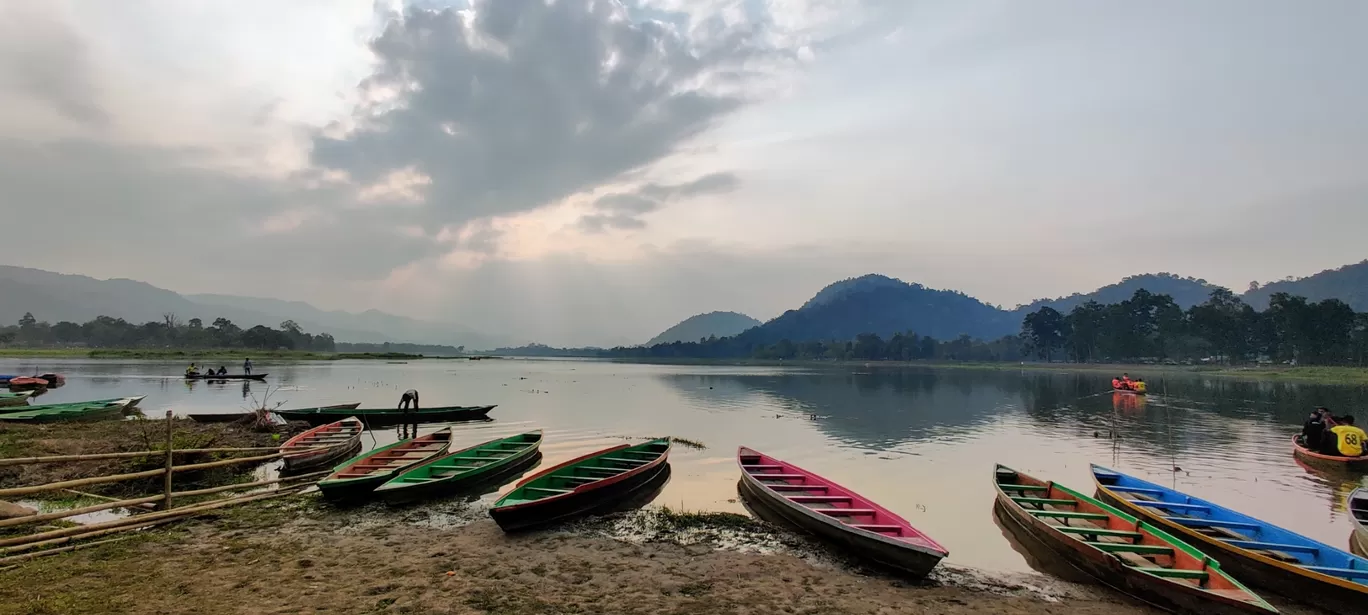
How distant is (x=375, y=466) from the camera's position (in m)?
16.2

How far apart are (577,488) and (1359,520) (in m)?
16.7

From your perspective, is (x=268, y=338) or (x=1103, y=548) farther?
(x=268, y=338)

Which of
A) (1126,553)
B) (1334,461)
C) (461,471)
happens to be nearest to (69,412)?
(461,471)

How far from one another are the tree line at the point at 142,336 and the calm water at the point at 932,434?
127m

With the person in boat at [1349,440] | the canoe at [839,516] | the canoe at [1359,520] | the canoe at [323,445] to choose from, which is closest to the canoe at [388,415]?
the canoe at [323,445]

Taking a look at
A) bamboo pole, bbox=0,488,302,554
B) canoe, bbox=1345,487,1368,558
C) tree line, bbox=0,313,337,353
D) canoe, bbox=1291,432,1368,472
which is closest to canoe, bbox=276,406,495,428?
bamboo pole, bbox=0,488,302,554

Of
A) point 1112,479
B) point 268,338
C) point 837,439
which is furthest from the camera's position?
point 268,338

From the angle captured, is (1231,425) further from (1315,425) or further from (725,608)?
(725,608)

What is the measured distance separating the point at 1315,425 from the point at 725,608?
2686 centimetres

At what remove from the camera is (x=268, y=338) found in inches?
6575

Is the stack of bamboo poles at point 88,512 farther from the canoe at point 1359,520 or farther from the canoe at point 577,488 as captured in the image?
the canoe at point 1359,520

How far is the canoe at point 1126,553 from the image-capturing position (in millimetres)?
8414

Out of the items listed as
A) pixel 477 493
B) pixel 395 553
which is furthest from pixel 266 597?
pixel 477 493

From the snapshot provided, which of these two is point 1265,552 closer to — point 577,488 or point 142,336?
point 577,488
